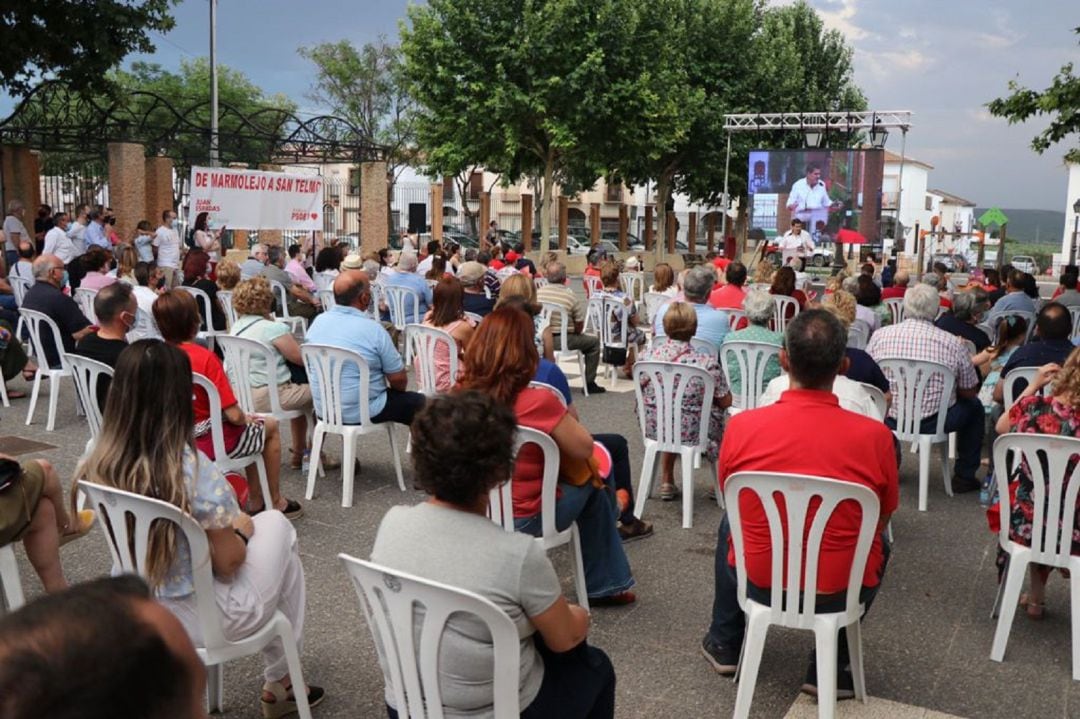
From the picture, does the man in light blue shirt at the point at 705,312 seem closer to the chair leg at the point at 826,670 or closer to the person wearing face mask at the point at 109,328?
the person wearing face mask at the point at 109,328

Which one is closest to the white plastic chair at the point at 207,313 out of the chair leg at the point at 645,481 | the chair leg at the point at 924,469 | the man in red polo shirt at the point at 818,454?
the chair leg at the point at 645,481

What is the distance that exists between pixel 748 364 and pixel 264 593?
3.75 m

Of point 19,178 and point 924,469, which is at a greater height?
point 19,178

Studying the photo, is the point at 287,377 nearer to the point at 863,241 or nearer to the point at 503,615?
the point at 503,615

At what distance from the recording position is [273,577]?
2.89m

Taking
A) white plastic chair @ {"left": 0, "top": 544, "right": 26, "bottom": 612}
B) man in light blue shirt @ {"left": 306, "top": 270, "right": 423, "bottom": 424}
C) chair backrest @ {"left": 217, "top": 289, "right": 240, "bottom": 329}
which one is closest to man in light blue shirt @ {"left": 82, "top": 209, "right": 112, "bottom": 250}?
chair backrest @ {"left": 217, "top": 289, "right": 240, "bottom": 329}

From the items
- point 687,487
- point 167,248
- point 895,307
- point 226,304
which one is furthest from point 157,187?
point 687,487

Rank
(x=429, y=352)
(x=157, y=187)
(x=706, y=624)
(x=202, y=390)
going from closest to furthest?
(x=706, y=624), (x=202, y=390), (x=429, y=352), (x=157, y=187)

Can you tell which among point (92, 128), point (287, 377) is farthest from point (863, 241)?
point (287, 377)

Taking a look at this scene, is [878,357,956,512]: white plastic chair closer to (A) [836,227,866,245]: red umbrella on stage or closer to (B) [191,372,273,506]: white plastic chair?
(B) [191,372,273,506]: white plastic chair

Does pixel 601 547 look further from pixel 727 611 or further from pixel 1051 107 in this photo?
pixel 1051 107

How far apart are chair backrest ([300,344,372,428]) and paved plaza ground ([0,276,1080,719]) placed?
0.51 meters

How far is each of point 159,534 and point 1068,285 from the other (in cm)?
1015

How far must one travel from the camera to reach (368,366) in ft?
17.2
